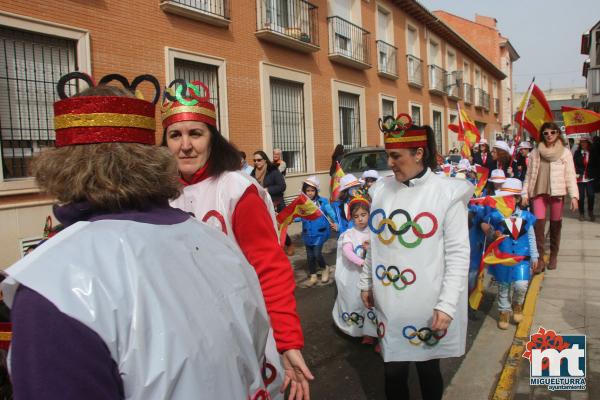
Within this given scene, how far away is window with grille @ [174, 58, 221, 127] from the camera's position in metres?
9.65

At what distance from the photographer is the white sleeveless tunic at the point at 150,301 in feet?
3.19

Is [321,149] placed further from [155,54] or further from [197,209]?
[197,209]

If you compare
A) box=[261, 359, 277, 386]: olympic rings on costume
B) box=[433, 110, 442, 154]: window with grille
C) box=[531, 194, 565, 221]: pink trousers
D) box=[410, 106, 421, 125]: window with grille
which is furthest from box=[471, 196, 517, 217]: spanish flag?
box=[433, 110, 442, 154]: window with grille

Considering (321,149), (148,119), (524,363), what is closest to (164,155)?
(148,119)

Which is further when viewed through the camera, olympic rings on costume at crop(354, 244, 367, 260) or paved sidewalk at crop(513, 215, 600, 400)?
olympic rings on costume at crop(354, 244, 367, 260)

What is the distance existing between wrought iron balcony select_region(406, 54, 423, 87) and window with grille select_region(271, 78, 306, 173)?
865cm

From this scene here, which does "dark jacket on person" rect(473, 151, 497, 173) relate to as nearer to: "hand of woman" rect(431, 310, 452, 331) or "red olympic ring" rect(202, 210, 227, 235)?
"hand of woman" rect(431, 310, 452, 331)

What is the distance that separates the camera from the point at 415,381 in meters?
3.75

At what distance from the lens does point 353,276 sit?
4.53 metres

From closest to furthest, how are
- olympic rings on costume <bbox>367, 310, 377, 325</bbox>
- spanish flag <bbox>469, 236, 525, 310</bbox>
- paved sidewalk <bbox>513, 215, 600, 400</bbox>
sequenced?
paved sidewalk <bbox>513, 215, 600, 400</bbox> < olympic rings on costume <bbox>367, 310, 377, 325</bbox> < spanish flag <bbox>469, 236, 525, 310</bbox>

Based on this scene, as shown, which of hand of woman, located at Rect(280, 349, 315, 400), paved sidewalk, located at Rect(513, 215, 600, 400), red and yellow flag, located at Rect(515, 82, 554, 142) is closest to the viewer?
hand of woman, located at Rect(280, 349, 315, 400)

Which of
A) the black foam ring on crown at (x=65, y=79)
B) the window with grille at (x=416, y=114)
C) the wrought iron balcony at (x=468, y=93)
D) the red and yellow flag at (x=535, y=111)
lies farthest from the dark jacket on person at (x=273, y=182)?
the wrought iron balcony at (x=468, y=93)

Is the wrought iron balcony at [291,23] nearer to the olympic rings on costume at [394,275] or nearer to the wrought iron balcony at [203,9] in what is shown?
the wrought iron balcony at [203,9]

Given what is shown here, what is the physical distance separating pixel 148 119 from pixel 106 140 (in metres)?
0.13
